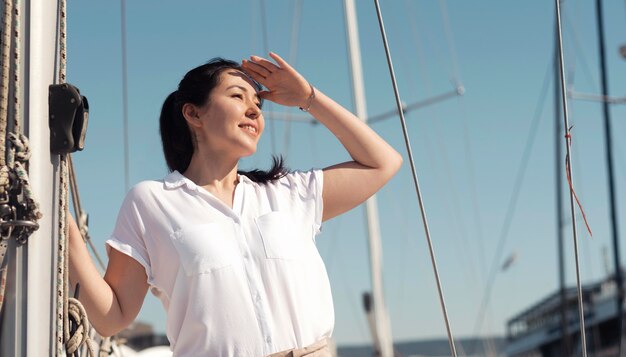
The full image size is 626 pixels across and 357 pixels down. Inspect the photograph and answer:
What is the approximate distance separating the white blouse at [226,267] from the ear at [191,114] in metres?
0.17

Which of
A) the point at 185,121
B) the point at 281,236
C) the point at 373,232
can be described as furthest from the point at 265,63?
the point at 373,232

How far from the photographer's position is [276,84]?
2941 millimetres

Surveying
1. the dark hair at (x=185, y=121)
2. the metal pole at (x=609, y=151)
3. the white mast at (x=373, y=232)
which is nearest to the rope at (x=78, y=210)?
the dark hair at (x=185, y=121)

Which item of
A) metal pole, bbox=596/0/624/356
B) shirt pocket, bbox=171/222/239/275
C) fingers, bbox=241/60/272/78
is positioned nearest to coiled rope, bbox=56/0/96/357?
shirt pocket, bbox=171/222/239/275

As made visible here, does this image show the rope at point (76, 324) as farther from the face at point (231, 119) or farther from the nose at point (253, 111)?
the nose at point (253, 111)

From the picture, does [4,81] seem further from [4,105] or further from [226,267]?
[226,267]

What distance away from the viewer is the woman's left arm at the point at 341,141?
2.94 meters

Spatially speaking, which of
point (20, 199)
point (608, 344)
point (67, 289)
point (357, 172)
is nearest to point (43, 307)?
point (67, 289)

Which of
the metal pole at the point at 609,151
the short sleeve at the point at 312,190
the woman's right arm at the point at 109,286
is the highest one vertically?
the metal pole at the point at 609,151

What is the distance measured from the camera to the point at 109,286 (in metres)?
2.67

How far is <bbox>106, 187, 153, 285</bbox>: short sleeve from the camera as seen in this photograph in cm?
266

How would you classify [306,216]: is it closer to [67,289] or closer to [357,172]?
[357,172]

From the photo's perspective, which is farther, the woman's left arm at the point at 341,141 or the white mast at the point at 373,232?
the white mast at the point at 373,232

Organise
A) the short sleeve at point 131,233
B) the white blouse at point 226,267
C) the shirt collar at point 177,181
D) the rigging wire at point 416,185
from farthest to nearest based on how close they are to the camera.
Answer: the rigging wire at point 416,185, the shirt collar at point 177,181, the short sleeve at point 131,233, the white blouse at point 226,267
